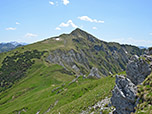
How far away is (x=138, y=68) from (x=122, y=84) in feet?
13.5

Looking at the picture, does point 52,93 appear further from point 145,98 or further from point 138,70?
point 145,98

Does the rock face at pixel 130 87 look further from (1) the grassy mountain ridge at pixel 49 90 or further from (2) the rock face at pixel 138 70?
(1) the grassy mountain ridge at pixel 49 90

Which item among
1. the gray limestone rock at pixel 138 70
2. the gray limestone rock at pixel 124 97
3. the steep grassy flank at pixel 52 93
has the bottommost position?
the steep grassy flank at pixel 52 93

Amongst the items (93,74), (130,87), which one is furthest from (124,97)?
(93,74)

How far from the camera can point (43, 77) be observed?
384 feet

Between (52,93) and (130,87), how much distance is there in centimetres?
5859

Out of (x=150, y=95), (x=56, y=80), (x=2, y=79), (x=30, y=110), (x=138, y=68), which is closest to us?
(x=150, y=95)

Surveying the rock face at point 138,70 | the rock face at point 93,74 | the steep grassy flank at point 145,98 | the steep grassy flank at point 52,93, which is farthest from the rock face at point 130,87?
the rock face at point 93,74

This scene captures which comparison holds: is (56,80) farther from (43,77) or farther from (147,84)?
(147,84)

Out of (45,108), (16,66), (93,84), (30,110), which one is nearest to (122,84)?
(93,84)

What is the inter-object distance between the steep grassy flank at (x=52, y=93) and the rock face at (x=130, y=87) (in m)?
13.0

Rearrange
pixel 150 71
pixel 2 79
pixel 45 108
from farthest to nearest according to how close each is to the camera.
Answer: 1. pixel 2 79
2. pixel 45 108
3. pixel 150 71

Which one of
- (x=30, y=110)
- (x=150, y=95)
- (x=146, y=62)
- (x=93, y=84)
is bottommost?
(x=30, y=110)

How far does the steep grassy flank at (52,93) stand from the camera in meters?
39.9
